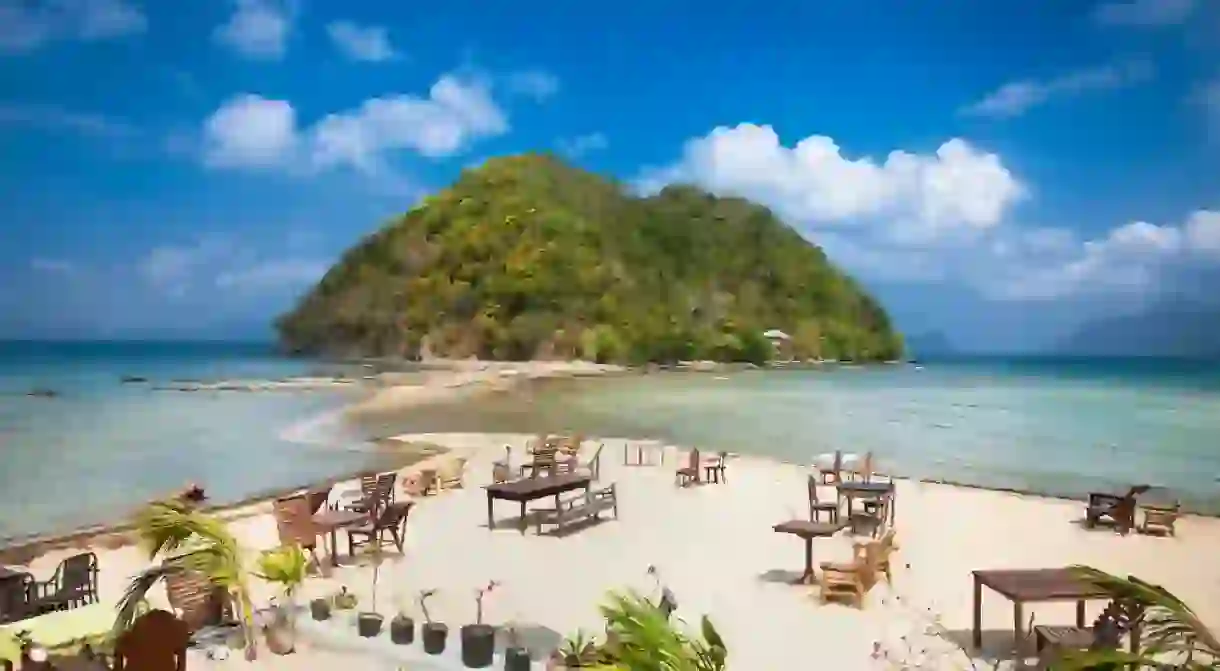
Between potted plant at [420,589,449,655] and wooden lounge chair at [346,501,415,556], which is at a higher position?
wooden lounge chair at [346,501,415,556]

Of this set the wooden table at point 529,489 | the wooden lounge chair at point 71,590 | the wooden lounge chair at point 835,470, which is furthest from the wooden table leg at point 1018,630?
the wooden lounge chair at point 71,590

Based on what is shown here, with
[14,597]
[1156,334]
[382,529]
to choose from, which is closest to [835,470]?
[1156,334]

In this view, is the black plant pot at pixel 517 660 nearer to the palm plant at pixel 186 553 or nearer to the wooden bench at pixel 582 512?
the palm plant at pixel 186 553

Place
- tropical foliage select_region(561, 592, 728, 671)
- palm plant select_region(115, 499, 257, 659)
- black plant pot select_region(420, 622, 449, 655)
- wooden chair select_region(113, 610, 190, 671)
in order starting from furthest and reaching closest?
black plant pot select_region(420, 622, 449, 655)
palm plant select_region(115, 499, 257, 659)
wooden chair select_region(113, 610, 190, 671)
tropical foliage select_region(561, 592, 728, 671)

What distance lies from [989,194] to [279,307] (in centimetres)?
499

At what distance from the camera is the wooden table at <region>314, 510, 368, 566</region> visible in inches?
261

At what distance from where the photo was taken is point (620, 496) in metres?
8.64

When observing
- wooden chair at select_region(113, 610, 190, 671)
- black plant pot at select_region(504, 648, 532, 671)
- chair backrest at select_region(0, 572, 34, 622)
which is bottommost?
black plant pot at select_region(504, 648, 532, 671)

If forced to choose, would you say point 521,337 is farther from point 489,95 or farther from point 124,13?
point 124,13

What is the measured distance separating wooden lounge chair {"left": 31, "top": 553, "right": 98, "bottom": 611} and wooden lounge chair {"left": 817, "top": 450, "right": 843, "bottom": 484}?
557 cm

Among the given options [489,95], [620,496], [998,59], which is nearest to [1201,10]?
[998,59]

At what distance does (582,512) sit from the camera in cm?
747

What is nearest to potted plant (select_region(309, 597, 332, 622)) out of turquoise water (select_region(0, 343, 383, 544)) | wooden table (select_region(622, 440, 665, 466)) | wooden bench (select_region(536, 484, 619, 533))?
wooden bench (select_region(536, 484, 619, 533))

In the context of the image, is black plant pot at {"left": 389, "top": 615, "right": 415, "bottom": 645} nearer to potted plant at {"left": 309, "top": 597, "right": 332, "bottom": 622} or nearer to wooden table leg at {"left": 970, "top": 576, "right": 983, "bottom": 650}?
potted plant at {"left": 309, "top": 597, "right": 332, "bottom": 622}
